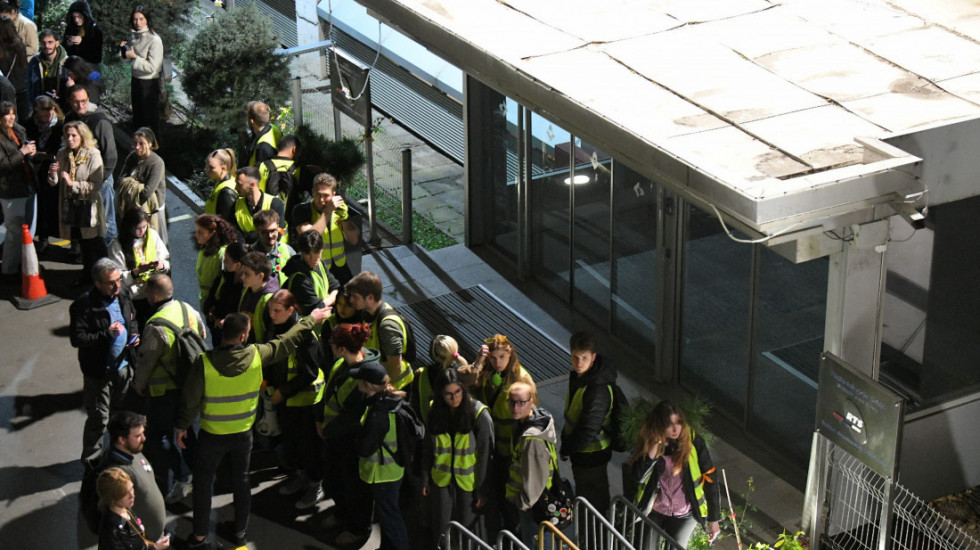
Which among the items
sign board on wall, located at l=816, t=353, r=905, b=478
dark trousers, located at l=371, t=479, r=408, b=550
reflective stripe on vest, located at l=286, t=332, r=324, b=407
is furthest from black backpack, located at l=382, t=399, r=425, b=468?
sign board on wall, located at l=816, t=353, r=905, b=478

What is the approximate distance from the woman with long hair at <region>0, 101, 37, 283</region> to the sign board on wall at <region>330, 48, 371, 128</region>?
3.45 m

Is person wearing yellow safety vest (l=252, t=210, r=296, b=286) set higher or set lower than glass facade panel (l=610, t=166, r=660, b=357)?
higher

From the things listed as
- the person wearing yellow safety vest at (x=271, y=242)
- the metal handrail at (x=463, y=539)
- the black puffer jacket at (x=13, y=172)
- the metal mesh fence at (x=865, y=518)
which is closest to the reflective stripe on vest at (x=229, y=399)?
the metal handrail at (x=463, y=539)

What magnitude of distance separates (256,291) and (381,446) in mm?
1908

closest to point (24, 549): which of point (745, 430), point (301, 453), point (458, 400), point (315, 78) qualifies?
point (301, 453)

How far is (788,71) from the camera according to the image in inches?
340

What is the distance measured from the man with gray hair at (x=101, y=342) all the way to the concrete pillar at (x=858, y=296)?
5.29m

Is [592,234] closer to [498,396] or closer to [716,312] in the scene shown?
[716,312]

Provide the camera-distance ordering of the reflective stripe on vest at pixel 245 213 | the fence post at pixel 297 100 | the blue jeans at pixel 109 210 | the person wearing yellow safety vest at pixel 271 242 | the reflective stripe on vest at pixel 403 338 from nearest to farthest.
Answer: the reflective stripe on vest at pixel 403 338
the person wearing yellow safety vest at pixel 271 242
the reflective stripe on vest at pixel 245 213
the blue jeans at pixel 109 210
the fence post at pixel 297 100

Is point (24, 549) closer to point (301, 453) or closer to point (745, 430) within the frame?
point (301, 453)

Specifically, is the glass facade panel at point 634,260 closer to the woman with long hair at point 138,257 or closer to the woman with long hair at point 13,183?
the woman with long hair at point 138,257

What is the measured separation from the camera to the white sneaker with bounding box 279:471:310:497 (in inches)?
376

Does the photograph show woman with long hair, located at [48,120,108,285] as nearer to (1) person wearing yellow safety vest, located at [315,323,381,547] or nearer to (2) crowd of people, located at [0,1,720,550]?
(2) crowd of people, located at [0,1,720,550]

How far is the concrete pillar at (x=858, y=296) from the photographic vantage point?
788cm
